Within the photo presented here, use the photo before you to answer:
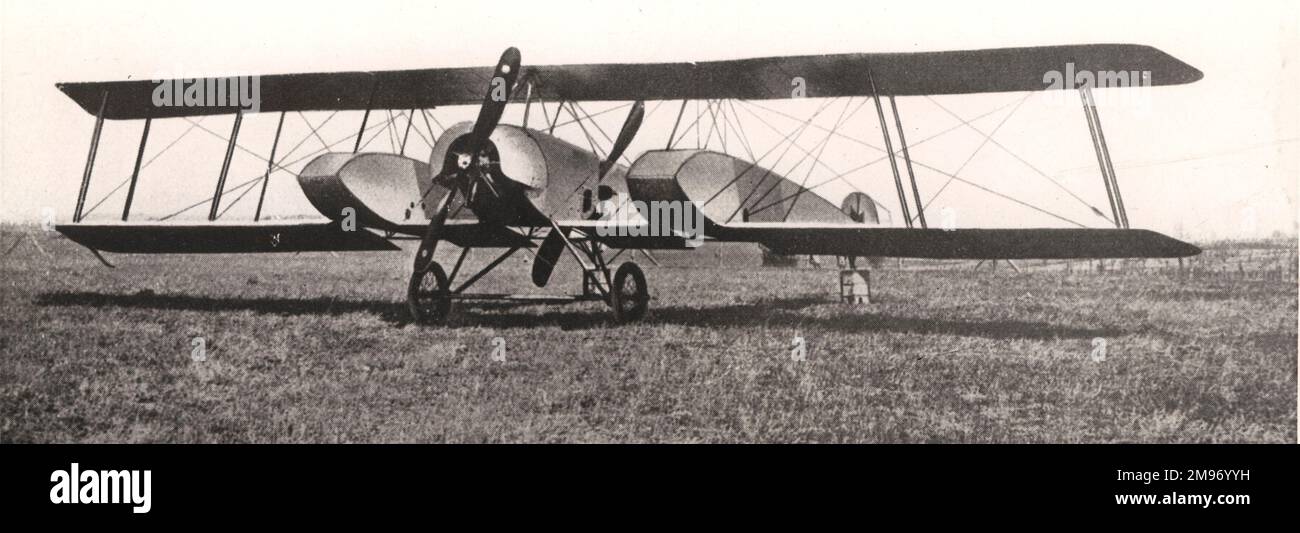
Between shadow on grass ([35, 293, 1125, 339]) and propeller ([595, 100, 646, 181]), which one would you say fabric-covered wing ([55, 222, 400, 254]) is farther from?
propeller ([595, 100, 646, 181])

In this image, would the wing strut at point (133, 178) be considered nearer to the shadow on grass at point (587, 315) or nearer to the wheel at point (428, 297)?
the shadow on grass at point (587, 315)

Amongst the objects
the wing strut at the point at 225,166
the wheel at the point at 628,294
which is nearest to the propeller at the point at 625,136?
the wheel at the point at 628,294

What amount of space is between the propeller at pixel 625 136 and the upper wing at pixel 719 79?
1024 mm

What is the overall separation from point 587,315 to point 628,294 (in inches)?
34.0

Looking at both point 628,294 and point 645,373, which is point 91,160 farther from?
point 645,373

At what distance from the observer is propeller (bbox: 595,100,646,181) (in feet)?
39.7

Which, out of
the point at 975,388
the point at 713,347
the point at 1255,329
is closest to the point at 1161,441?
the point at 975,388

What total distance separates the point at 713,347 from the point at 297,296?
26.3 ft

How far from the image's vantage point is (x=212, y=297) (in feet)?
45.4

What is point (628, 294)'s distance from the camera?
37.2 feet

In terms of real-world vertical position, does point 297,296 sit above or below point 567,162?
below

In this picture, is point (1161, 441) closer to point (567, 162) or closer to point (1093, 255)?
point (1093, 255)

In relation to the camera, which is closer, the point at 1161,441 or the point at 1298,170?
the point at 1161,441
